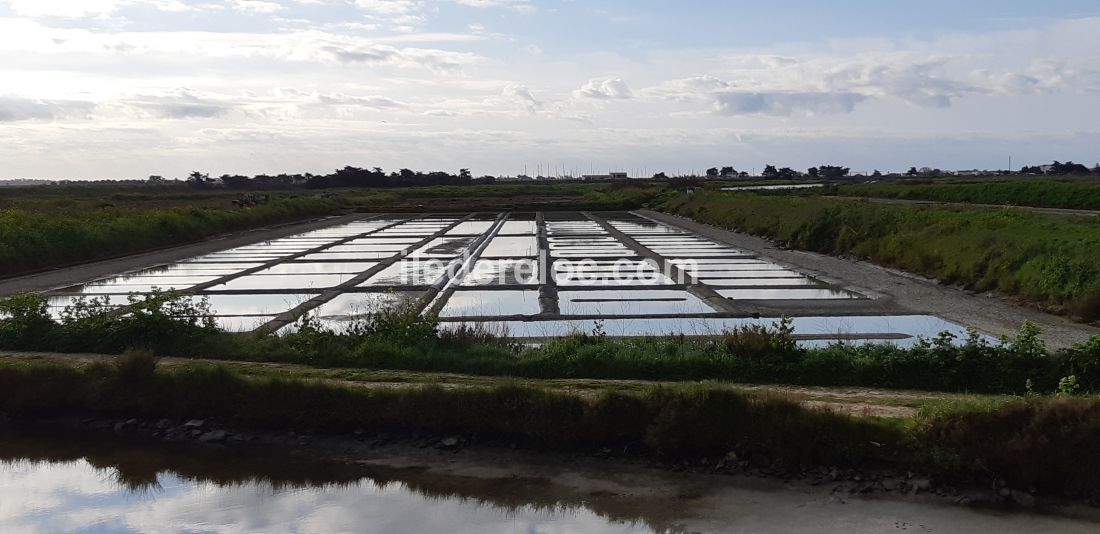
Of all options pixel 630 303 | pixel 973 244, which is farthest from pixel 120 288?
pixel 973 244

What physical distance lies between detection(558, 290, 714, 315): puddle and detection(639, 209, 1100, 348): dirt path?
319 centimetres

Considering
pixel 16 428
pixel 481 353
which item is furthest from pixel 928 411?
pixel 16 428

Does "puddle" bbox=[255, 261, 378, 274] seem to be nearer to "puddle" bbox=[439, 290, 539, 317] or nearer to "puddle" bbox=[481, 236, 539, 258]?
"puddle" bbox=[481, 236, 539, 258]

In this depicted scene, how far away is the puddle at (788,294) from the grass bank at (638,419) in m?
6.91

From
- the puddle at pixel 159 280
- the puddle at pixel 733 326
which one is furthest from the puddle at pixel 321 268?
the puddle at pixel 733 326

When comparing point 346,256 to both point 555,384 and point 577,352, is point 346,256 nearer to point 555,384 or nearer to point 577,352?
point 577,352

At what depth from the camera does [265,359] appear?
8.64 meters

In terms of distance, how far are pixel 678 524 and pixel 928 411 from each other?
2.14 metres

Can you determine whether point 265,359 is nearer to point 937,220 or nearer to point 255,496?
point 255,496

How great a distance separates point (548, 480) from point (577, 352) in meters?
2.15

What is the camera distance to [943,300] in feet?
42.9

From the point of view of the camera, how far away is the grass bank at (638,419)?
229 inches

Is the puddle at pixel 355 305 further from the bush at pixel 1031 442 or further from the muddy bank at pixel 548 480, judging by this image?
the bush at pixel 1031 442

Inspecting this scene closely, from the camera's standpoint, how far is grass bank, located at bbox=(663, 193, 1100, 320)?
12.1 m
